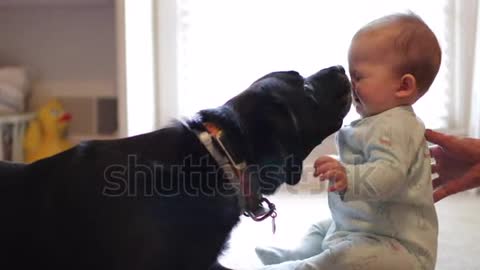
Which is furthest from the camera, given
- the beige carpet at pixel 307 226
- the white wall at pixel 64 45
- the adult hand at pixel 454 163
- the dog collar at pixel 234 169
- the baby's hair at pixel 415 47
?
the white wall at pixel 64 45

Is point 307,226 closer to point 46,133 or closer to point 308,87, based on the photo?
point 308,87

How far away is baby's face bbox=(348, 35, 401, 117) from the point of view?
104 cm

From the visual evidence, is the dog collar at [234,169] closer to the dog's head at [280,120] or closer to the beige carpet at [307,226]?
the dog's head at [280,120]

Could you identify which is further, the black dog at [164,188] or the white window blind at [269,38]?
the white window blind at [269,38]

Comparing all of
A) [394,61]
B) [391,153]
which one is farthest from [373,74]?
[391,153]

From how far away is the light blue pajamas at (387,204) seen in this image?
97cm

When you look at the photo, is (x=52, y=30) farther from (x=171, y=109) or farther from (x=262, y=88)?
(x=262, y=88)

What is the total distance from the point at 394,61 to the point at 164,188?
43cm

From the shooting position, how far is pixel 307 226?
1.56m

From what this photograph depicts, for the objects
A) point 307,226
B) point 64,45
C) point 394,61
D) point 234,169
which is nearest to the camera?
point 234,169

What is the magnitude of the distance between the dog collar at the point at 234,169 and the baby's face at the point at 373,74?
27 centimetres

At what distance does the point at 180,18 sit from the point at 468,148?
3.73ft

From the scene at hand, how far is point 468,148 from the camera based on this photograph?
1172 millimetres

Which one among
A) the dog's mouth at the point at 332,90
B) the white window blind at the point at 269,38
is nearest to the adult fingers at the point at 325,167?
the dog's mouth at the point at 332,90
